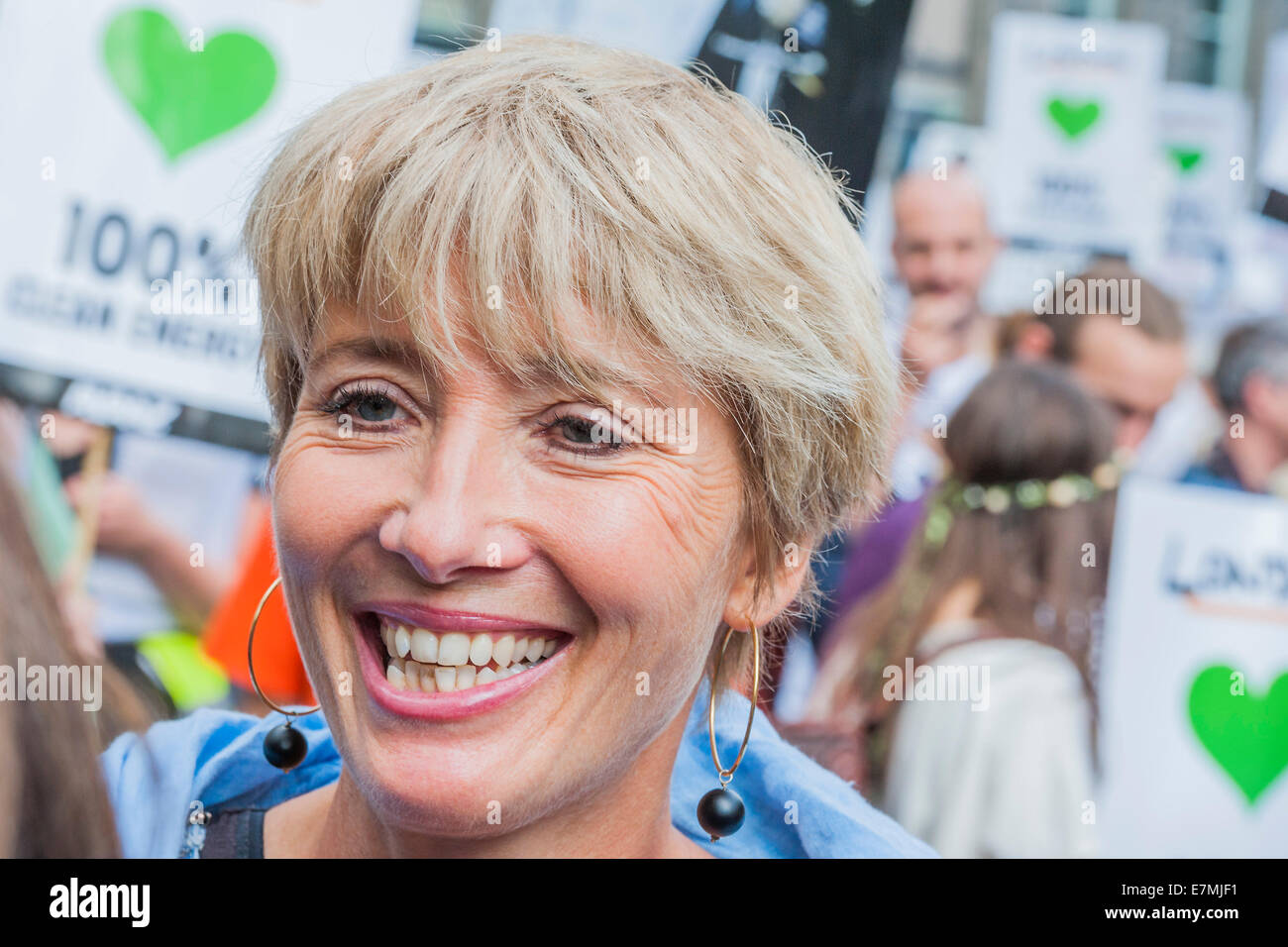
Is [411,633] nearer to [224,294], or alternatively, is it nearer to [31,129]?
[224,294]

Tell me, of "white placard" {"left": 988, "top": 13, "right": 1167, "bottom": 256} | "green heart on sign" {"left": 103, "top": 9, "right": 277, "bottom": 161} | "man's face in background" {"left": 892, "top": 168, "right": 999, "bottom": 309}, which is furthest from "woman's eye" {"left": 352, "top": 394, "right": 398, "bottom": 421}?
"white placard" {"left": 988, "top": 13, "right": 1167, "bottom": 256}

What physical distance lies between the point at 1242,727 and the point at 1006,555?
941mm

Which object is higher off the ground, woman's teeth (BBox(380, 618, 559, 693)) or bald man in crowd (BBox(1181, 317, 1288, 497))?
bald man in crowd (BBox(1181, 317, 1288, 497))

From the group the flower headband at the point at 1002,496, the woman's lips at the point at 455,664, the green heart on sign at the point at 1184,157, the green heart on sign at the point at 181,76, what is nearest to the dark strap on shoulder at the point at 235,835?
the woman's lips at the point at 455,664

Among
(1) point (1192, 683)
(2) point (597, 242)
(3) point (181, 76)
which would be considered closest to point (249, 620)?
(3) point (181, 76)

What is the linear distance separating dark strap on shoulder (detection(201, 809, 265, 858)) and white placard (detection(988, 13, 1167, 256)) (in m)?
2.54

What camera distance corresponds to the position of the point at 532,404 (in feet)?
3.46

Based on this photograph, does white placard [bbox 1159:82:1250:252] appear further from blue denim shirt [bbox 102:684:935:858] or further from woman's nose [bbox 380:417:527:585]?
woman's nose [bbox 380:417:527:585]

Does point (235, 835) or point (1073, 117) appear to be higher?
point (1073, 117)

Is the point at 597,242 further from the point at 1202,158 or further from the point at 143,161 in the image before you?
the point at 1202,158

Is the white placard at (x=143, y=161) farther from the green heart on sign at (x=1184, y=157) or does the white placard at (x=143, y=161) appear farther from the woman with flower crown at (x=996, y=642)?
the green heart on sign at (x=1184, y=157)

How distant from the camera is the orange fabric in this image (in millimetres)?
2428

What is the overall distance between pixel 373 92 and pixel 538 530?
1.58 ft

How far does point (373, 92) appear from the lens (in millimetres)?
1169
